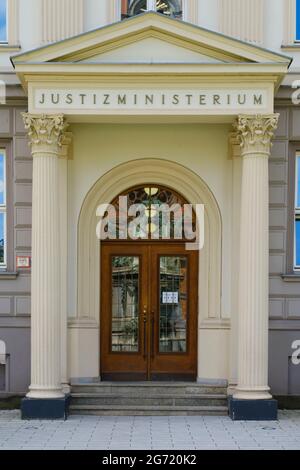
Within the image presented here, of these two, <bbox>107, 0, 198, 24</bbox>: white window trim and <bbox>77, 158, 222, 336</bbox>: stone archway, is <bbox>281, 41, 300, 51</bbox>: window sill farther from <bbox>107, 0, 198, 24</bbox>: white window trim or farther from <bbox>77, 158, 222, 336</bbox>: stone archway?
<bbox>77, 158, 222, 336</bbox>: stone archway

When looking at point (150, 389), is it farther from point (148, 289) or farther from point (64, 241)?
point (64, 241)

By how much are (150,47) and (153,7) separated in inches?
64.8

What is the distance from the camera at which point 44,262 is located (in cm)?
1070

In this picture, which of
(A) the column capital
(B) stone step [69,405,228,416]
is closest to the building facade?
(A) the column capital

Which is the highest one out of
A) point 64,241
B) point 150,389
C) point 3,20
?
point 3,20

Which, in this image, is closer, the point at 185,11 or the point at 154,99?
the point at 154,99

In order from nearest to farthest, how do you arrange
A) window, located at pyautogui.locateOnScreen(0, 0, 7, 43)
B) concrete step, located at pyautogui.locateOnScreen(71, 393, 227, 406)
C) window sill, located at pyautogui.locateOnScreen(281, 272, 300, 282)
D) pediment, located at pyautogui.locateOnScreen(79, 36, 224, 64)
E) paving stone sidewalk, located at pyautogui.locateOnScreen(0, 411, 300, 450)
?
paving stone sidewalk, located at pyautogui.locateOnScreen(0, 411, 300, 450)
pediment, located at pyautogui.locateOnScreen(79, 36, 224, 64)
concrete step, located at pyautogui.locateOnScreen(71, 393, 227, 406)
window sill, located at pyautogui.locateOnScreen(281, 272, 300, 282)
window, located at pyautogui.locateOnScreen(0, 0, 7, 43)

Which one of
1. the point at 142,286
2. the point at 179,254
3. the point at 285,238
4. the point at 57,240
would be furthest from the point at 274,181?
the point at 57,240

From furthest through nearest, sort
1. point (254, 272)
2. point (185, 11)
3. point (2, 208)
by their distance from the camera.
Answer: point (2, 208)
point (185, 11)
point (254, 272)

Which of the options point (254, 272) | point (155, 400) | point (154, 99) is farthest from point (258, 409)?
point (154, 99)

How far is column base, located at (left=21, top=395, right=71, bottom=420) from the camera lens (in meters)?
10.6

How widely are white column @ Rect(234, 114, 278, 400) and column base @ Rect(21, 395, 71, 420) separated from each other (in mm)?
2553

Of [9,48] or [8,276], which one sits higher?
[9,48]

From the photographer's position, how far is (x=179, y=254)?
12164 mm
